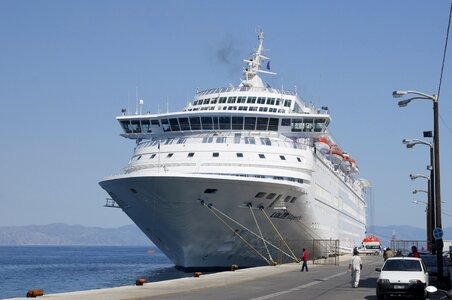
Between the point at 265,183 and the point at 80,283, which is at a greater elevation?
the point at 265,183

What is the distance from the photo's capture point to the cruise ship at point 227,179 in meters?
41.0

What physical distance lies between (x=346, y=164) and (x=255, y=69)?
92.6 ft

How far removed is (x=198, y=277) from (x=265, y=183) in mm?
9672

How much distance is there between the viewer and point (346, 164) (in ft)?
268

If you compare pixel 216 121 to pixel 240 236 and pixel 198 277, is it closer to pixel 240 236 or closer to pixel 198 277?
pixel 240 236

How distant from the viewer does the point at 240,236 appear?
142 feet

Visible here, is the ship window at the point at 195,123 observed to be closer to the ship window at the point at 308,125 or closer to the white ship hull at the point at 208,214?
the white ship hull at the point at 208,214

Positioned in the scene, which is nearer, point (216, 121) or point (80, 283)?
point (216, 121)

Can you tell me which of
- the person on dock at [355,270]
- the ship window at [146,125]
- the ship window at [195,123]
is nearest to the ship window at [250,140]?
the ship window at [195,123]

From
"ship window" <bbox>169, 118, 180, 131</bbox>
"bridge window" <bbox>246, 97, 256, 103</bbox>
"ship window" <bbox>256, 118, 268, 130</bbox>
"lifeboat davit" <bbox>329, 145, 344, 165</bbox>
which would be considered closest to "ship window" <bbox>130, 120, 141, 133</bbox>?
"ship window" <bbox>169, 118, 180, 131</bbox>

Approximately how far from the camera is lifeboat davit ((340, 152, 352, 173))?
7862cm

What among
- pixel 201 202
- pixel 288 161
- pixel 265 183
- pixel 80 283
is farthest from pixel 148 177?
pixel 80 283

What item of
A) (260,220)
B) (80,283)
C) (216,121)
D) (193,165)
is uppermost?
(216,121)

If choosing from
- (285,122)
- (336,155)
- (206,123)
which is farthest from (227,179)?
(336,155)
